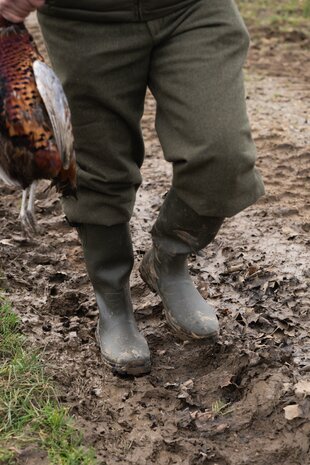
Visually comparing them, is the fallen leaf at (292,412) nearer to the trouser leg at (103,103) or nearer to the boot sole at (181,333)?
the boot sole at (181,333)

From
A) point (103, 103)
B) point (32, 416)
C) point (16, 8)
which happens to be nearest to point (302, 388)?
point (32, 416)

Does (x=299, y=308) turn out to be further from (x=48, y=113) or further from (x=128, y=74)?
(x=48, y=113)

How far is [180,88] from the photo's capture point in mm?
2820

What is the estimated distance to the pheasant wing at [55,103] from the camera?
2408mm

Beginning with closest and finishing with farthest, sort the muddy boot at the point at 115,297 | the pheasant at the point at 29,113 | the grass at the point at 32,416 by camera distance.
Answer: the pheasant at the point at 29,113 → the grass at the point at 32,416 → the muddy boot at the point at 115,297

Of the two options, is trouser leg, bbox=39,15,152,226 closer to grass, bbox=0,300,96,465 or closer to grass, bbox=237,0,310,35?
grass, bbox=0,300,96,465

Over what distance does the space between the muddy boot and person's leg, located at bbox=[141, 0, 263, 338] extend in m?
0.43

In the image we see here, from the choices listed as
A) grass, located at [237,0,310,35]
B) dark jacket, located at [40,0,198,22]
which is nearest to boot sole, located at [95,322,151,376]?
dark jacket, located at [40,0,198,22]

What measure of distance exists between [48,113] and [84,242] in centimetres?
102

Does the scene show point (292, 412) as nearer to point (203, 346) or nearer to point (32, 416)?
point (203, 346)

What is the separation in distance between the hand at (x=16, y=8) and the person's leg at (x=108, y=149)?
1.26 feet

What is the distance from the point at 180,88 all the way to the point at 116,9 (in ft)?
1.06

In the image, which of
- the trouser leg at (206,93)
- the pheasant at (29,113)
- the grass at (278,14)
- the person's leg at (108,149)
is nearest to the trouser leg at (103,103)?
the person's leg at (108,149)

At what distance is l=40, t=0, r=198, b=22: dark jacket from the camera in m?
2.75
